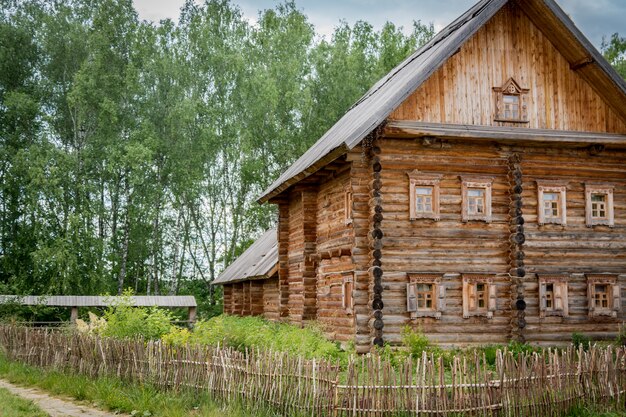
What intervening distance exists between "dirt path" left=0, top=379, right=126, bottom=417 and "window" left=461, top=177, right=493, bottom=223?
34.7 feet

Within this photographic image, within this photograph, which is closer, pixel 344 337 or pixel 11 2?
pixel 344 337

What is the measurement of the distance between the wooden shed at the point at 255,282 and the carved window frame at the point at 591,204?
1168 centimetres

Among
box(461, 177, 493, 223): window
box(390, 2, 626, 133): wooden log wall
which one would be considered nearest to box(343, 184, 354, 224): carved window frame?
box(390, 2, 626, 133): wooden log wall

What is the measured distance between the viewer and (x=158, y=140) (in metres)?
38.1

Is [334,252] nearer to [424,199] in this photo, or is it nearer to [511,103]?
[424,199]

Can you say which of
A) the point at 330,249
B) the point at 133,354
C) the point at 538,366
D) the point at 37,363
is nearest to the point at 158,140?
the point at 330,249

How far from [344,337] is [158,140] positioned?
21662 millimetres

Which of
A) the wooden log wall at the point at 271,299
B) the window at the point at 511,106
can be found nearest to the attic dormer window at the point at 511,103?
the window at the point at 511,106

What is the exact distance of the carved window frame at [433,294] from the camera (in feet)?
59.7

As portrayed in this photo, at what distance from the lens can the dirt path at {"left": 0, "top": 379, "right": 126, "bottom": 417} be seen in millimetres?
12133

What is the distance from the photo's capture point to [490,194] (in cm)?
1917

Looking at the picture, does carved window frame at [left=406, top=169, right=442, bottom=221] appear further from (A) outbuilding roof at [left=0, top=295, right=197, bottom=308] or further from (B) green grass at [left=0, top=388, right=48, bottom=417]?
(A) outbuilding roof at [left=0, top=295, right=197, bottom=308]

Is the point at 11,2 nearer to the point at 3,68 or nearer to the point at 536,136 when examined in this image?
the point at 3,68

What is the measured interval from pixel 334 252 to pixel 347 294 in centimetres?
135
